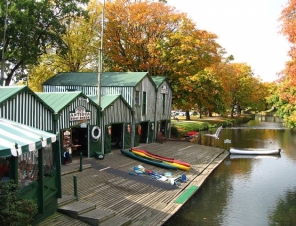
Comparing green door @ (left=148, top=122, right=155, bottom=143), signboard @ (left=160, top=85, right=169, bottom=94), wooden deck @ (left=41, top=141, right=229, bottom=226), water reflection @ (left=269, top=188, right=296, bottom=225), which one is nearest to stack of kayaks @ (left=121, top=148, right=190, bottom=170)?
wooden deck @ (left=41, top=141, right=229, bottom=226)

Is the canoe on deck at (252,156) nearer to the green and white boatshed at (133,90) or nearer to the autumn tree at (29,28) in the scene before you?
the green and white boatshed at (133,90)

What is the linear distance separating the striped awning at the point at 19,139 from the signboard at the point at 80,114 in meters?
9.04

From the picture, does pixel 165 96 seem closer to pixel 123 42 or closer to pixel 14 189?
pixel 123 42

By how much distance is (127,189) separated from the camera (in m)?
17.0

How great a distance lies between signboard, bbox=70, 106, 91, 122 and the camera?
2037 cm

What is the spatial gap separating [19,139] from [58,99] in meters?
11.1

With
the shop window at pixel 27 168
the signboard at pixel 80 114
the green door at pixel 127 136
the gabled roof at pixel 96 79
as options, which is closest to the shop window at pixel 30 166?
the shop window at pixel 27 168

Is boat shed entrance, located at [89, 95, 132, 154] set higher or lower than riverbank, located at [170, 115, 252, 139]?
higher

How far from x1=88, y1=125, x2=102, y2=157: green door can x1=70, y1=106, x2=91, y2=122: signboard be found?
97 centimetres

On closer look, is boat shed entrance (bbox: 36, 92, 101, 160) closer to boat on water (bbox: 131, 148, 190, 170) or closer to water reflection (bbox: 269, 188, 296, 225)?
boat on water (bbox: 131, 148, 190, 170)

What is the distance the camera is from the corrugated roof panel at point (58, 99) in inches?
760

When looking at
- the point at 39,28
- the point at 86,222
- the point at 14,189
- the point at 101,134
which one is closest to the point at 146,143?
the point at 101,134

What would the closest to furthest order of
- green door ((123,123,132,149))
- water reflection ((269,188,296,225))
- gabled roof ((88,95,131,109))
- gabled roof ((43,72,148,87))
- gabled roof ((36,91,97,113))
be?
1. water reflection ((269,188,296,225))
2. gabled roof ((36,91,97,113))
3. gabled roof ((88,95,131,109))
4. green door ((123,123,132,149))
5. gabled roof ((43,72,148,87))

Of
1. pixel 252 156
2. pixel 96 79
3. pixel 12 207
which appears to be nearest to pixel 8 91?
pixel 12 207
